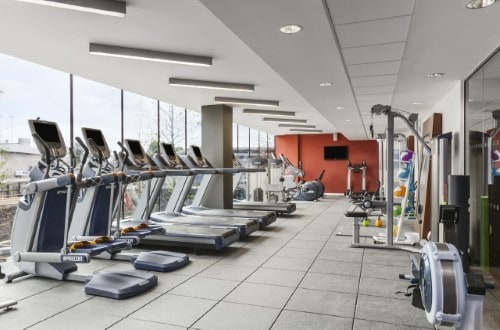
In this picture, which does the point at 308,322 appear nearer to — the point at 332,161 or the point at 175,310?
the point at 175,310

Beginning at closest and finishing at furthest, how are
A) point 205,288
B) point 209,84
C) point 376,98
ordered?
1. point 205,288
2. point 376,98
3. point 209,84

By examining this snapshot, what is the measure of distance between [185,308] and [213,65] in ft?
11.4

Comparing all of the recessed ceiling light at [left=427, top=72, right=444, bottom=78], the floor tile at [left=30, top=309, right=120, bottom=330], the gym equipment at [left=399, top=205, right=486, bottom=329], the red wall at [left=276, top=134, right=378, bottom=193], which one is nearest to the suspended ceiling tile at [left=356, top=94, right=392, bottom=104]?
the recessed ceiling light at [left=427, top=72, right=444, bottom=78]

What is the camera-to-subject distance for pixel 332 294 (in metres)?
3.42

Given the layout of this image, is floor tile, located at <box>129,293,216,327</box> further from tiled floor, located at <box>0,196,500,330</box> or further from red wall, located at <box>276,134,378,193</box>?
red wall, located at <box>276,134,378,193</box>

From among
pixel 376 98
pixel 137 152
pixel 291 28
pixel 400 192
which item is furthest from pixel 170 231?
pixel 400 192

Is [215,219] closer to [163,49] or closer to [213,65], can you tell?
[213,65]

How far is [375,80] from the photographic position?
488cm

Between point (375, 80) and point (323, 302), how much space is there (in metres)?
3.06

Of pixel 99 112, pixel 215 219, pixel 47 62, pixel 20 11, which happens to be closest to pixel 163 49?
pixel 20 11

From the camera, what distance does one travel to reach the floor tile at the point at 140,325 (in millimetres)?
2727

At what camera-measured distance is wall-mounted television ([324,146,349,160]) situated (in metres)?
15.9

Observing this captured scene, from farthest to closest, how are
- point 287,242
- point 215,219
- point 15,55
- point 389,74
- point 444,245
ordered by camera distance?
point 215,219 < point 287,242 < point 15,55 < point 389,74 < point 444,245

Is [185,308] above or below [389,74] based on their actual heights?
below
